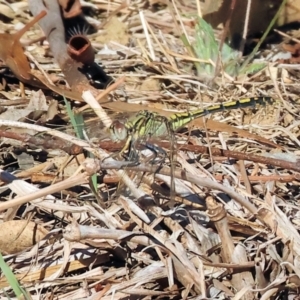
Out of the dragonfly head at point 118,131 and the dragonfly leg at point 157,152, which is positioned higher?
the dragonfly head at point 118,131

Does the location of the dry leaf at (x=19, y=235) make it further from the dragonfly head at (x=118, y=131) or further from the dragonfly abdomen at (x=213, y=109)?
the dragonfly abdomen at (x=213, y=109)

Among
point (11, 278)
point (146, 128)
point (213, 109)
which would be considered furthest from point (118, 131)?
point (11, 278)

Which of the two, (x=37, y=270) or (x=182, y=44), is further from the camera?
(x=182, y=44)

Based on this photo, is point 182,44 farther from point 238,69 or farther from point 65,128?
point 65,128

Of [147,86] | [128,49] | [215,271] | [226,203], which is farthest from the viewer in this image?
[128,49]

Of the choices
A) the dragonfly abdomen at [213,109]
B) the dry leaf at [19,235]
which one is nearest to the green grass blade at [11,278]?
the dry leaf at [19,235]

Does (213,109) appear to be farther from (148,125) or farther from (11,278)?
(11,278)

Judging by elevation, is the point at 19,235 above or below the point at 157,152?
below

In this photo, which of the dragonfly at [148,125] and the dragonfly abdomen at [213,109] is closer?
the dragonfly at [148,125]

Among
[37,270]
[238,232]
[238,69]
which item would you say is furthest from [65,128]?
[238,69]
